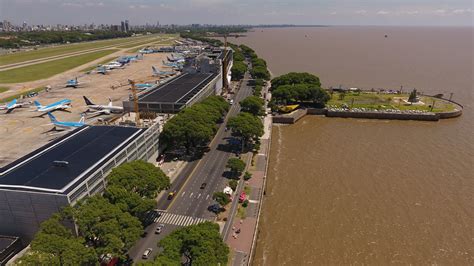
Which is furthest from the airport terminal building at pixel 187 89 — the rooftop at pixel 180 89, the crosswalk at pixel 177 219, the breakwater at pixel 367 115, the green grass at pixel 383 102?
the green grass at pixel 383 102

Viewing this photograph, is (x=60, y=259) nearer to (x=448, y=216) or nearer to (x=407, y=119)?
(x=448, y=216)

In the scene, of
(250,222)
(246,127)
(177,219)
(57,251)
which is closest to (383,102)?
(246,127)

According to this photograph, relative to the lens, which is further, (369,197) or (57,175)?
(369,197)

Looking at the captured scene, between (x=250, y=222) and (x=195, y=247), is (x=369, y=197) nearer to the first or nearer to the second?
(x=250, y=222)

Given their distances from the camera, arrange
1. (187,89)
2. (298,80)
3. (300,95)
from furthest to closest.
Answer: (298,80), (300,95), (187,89)

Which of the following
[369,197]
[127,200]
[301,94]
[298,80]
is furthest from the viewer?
[298,80]

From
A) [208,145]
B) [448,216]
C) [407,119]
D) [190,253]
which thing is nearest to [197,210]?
[190,253]
